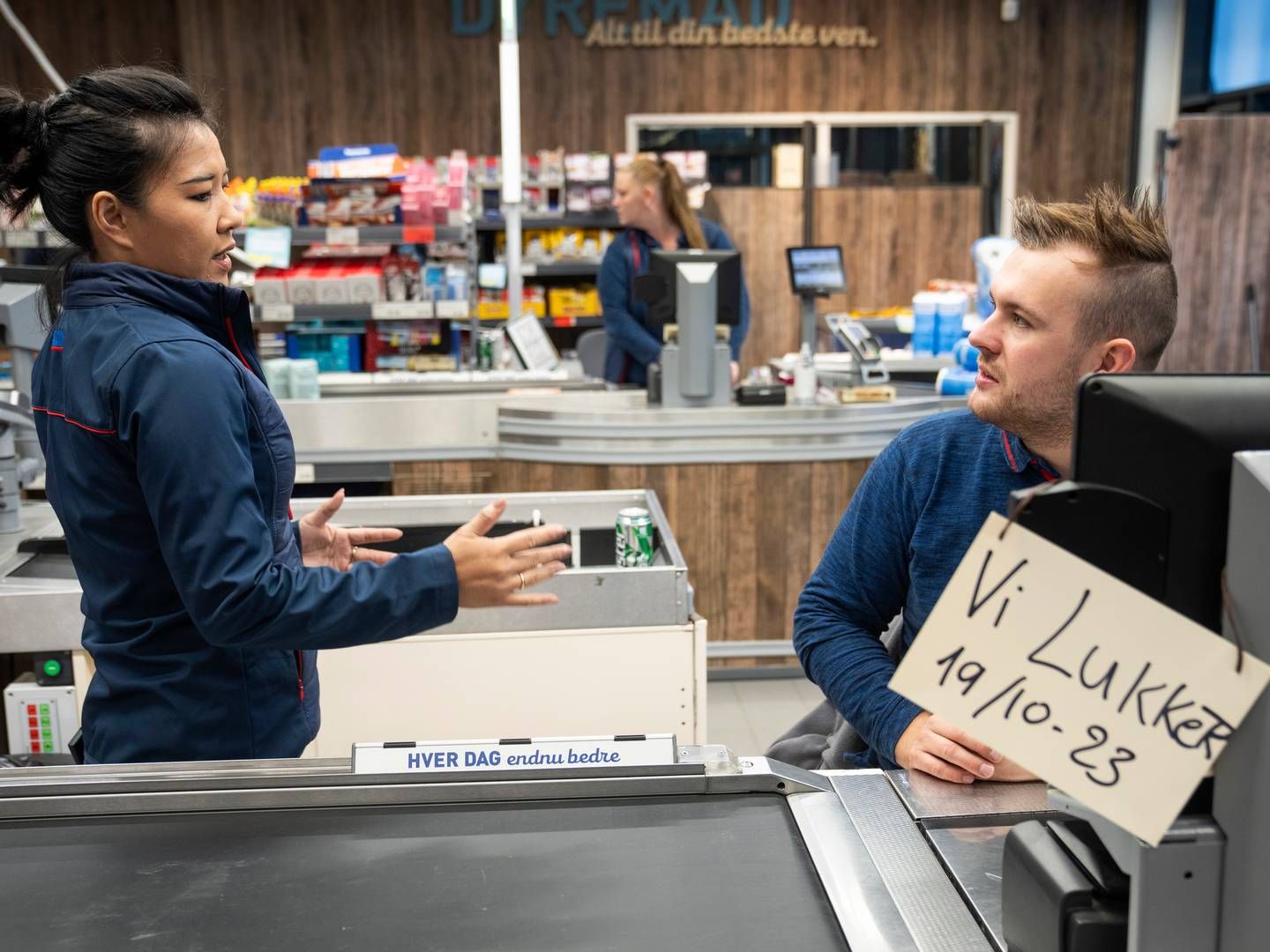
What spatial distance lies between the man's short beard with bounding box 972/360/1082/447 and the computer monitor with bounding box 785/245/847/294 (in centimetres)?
391

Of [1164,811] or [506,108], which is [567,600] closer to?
[1164,811]

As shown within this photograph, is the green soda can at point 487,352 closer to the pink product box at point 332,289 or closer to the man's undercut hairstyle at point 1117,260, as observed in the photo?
the pink product box at point 332,289

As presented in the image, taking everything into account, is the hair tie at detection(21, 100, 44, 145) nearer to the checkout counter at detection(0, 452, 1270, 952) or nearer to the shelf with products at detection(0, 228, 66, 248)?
the checkout counter at detection(0, 452, 1270, 952)

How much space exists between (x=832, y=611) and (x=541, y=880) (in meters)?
0.73

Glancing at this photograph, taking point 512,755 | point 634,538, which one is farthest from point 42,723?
point 512,755

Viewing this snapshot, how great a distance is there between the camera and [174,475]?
4.09ft

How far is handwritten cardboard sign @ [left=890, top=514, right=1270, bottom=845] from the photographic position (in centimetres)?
70

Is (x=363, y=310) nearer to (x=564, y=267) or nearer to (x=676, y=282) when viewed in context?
(x=676, y=282)

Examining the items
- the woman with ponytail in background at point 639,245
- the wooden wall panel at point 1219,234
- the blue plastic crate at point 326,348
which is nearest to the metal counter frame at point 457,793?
the woman with ponytail in background at point 639,245

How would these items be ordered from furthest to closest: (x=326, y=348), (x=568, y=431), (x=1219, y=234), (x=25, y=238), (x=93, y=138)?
(x=1219, y=234), (x=326, y=348), (x=25, y=238), (x=568, y=431), (x=93, y=138)

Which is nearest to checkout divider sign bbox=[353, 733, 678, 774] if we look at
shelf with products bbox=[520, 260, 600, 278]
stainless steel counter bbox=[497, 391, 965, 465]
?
stainless steel counter bbox=[497, 391, 965, 465]

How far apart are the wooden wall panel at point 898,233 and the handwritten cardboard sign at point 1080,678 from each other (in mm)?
7822

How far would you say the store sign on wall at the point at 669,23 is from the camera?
8.30m

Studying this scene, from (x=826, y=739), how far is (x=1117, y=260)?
2.45ft
